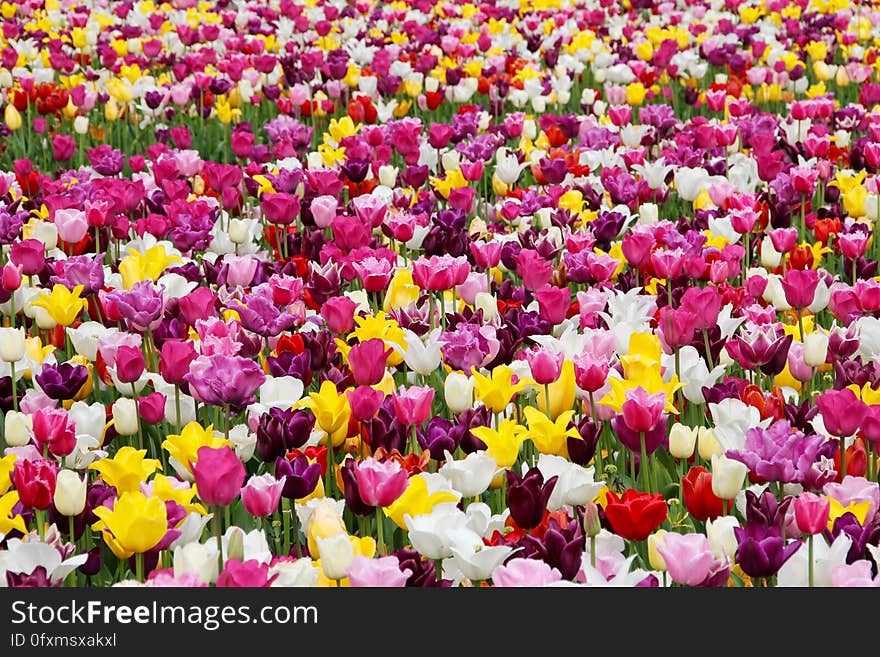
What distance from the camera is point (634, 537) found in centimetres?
292

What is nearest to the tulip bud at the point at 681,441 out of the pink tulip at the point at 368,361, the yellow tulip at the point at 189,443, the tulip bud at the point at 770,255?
the pink tulip at the point at 368,361

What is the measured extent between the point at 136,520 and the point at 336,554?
0.49 metres

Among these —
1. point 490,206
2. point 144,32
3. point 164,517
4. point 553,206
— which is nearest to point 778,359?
point 164,517

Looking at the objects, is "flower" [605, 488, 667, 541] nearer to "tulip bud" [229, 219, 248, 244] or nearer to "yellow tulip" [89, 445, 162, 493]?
"yellow tulip" [89, 445, 162, 493]

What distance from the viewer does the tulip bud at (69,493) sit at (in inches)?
121

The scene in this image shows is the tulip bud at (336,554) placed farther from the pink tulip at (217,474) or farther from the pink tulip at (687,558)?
the pink tulip at (687,558)

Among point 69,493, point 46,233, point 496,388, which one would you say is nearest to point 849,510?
point 496,388

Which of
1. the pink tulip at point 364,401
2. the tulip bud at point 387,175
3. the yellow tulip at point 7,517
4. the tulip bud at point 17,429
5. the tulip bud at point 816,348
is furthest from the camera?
the tulip bud at point 387,175

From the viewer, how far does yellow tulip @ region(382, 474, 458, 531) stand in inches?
115

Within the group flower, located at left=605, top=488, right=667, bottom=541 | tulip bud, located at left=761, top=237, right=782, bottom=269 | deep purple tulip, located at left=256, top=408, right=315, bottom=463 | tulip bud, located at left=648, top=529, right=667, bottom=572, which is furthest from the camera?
tulip bud, located at left=761, top=237, right=782, bottom=269

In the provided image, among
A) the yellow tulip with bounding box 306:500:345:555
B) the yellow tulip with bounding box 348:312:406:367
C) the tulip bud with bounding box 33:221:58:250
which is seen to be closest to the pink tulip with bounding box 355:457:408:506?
the yellow tulip with bounding box 306:500:345:555

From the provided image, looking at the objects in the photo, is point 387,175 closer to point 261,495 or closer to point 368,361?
point 368,361

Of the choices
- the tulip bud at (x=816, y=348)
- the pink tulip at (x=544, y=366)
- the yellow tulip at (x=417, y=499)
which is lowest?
the yellow tulip at (x=417, y=499)

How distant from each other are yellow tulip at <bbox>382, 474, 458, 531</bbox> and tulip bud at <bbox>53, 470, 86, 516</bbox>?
0.75 meters
